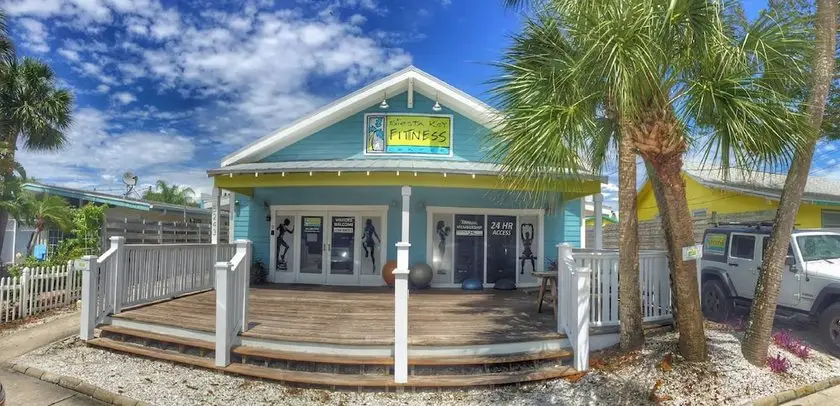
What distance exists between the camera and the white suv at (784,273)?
6594 mm

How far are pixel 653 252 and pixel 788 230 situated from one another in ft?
5.48

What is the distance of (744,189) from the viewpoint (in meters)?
11.8

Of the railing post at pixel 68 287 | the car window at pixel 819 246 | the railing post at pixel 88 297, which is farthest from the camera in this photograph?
the railing post at pixel 68 287

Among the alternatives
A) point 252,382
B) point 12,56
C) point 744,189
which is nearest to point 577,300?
point 252,382

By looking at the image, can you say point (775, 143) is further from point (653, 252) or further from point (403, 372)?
point (403, 372)

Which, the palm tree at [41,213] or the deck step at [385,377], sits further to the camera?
the palm tree at [41,213]

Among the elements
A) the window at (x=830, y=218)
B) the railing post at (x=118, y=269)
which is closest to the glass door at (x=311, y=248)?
the railing post at (x=118, y=269)

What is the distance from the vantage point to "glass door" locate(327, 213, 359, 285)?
1130 centimetres

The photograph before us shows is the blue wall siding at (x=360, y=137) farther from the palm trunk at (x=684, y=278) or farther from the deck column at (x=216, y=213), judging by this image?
the palm trunk at (x=684, y=278)

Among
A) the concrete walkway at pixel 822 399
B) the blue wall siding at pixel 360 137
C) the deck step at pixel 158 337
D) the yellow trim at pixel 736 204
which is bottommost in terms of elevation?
the concrete walkway at pixel 822 399

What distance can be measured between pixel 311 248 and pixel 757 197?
1156 cm

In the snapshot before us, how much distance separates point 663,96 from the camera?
4.92 metres

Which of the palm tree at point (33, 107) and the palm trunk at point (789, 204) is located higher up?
the palm tree at point (33, 107)

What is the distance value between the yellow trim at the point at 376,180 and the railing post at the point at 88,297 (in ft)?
11.0
